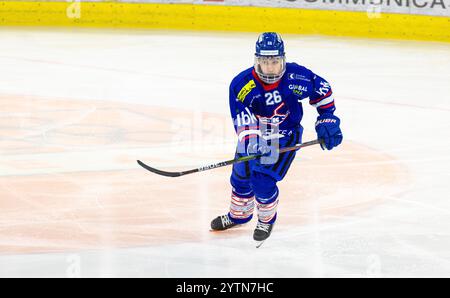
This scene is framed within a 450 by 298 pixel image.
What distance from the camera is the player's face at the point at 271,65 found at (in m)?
4.77

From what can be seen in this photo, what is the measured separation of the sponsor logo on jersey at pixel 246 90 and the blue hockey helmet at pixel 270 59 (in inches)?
2.3

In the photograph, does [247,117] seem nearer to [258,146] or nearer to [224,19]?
[258,146]

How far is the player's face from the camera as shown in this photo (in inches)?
188

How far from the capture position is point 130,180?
6.38 meters

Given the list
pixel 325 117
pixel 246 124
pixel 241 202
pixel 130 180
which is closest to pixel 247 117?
pixel 246 124

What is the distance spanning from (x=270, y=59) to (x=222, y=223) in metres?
1.04

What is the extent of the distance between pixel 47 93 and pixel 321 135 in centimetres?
481

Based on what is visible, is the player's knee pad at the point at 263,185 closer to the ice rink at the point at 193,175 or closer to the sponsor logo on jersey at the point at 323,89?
the ice rink at the point at 193,175

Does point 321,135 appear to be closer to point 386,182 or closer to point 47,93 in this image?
point 386,182

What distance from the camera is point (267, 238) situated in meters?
5.22

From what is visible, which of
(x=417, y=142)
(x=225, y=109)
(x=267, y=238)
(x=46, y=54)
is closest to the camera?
(x=267, y=238)

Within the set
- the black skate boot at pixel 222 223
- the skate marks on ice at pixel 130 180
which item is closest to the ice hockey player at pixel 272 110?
the black skate boot at pixel 222 223
